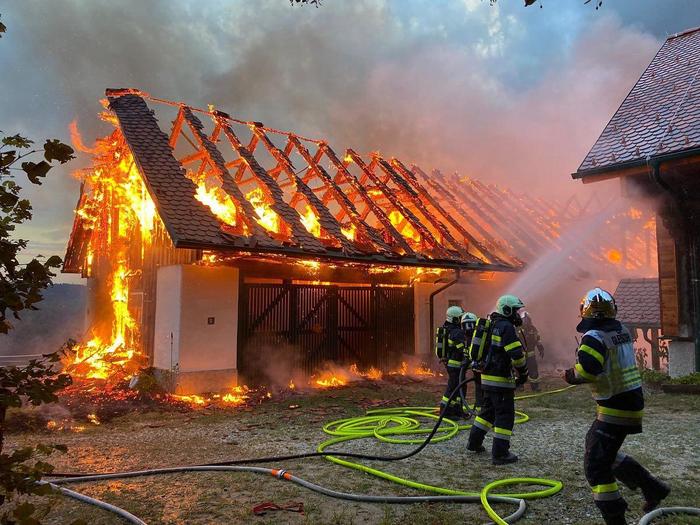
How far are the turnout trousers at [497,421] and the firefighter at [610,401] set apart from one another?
5.73 feet

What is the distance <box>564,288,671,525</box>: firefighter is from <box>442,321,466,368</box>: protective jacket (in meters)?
3.64

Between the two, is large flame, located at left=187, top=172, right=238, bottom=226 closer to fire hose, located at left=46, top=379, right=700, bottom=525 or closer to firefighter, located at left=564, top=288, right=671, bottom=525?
fire hose, located at left=46, top=379, right=700, bottom=525

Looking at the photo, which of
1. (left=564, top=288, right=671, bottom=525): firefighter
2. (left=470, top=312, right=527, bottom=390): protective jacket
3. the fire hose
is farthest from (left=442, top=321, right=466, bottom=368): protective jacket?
(left=564, top=288, right=671, bottom=525): firefighter

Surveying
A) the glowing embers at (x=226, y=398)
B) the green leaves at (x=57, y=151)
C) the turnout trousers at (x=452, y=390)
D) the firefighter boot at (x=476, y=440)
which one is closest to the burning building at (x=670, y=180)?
the turnout trousers at (x=452, y=390)

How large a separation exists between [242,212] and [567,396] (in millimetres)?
7902

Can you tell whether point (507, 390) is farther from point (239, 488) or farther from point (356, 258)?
point (356, 258)

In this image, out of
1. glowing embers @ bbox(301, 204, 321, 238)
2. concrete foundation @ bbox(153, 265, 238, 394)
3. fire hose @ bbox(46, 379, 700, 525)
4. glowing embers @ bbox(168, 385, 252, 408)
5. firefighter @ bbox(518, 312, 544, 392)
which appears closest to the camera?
fire hose @ bbox(46, 379, 700, 525)

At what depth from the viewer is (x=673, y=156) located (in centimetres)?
822

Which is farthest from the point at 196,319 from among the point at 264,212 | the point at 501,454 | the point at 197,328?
the point at 501,454

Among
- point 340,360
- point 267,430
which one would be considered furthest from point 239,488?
point 340,360

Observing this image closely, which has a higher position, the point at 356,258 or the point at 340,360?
the point at 356,258

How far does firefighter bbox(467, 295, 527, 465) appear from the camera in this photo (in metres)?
5.54

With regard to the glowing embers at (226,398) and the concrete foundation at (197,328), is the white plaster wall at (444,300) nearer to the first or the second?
the glowing embers at (226,398)

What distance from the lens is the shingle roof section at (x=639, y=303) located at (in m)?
12.5
